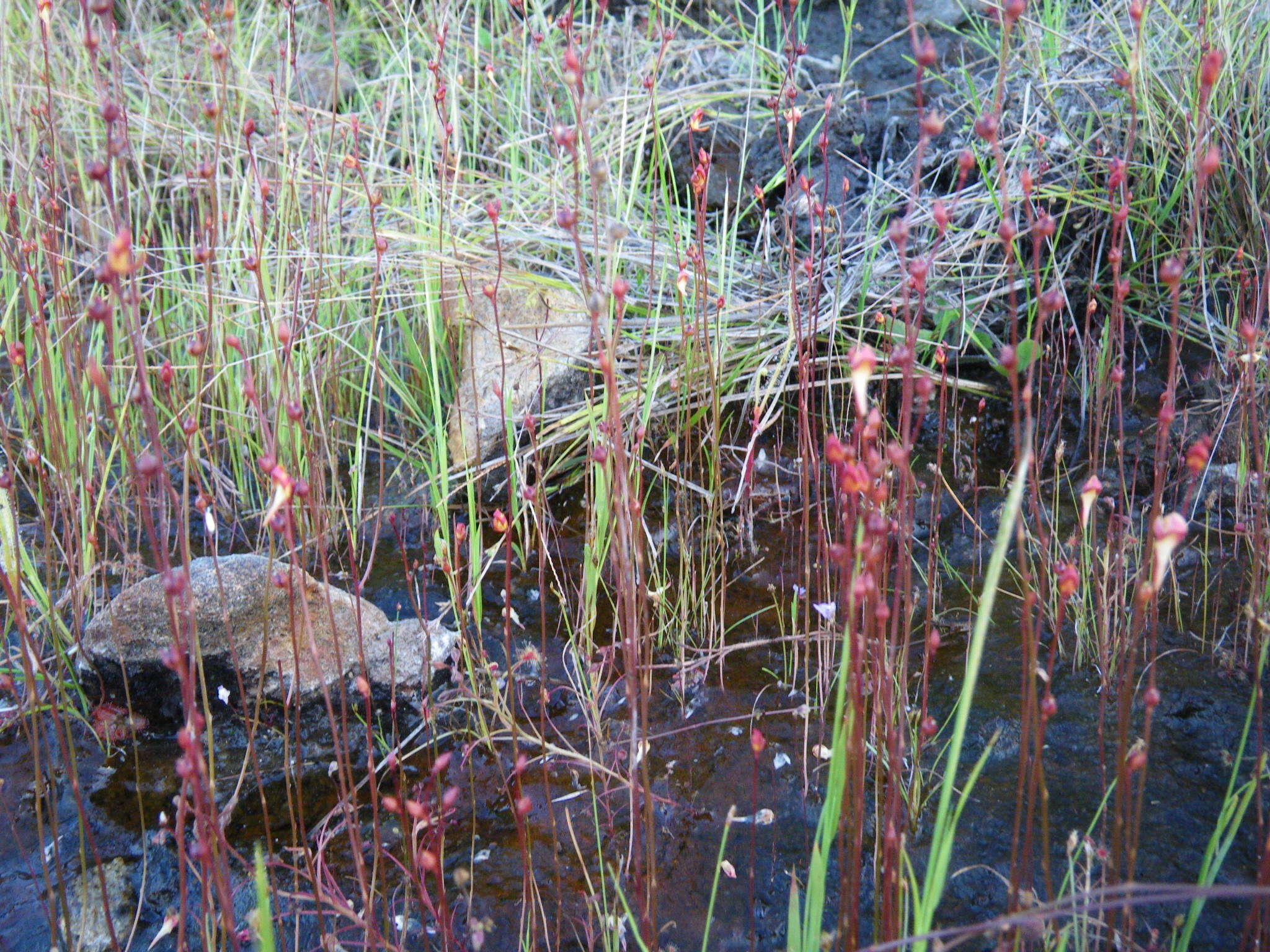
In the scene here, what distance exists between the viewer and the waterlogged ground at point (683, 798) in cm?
138

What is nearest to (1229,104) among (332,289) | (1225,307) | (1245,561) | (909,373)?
(1225,307)

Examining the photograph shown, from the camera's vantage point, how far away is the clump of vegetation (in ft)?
3.93

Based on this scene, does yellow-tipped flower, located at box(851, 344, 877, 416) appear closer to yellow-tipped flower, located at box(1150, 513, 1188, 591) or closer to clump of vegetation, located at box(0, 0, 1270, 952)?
clump of vegetation, located at box(0, 0, 1270, 952)

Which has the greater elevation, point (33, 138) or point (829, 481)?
point (33, 138)

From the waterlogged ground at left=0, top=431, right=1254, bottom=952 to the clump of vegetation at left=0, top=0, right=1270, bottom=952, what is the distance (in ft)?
0.03

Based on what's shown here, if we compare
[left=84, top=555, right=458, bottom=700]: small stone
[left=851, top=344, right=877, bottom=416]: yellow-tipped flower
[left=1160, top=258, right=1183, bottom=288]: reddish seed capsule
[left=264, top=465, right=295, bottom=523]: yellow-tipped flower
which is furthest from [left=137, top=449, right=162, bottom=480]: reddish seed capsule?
[left=1160, top=258, right=1183, bottom=288]: reddish seed capsule

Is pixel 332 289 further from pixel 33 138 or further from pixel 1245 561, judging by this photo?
pixel 1245 561

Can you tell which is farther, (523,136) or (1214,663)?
(523,136)

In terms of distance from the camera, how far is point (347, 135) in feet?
9.77

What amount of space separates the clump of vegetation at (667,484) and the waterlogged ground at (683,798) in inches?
0.4

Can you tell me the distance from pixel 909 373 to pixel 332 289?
6.59ft

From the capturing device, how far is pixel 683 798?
1599 mm

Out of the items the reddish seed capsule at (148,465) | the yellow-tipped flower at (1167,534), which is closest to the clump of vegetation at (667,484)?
the yellow-tipped flower at (1167,534)

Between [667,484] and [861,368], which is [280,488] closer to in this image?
[861,368]
